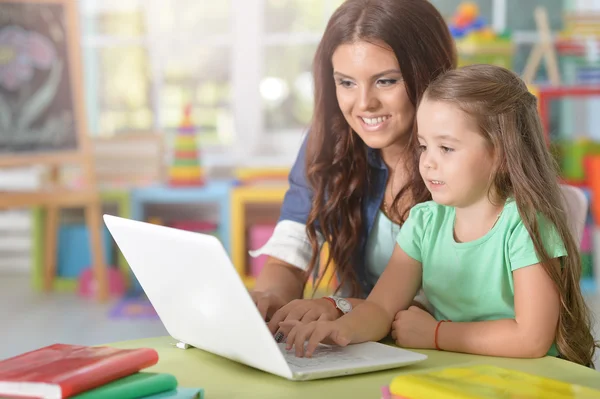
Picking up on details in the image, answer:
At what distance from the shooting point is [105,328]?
10.2ft

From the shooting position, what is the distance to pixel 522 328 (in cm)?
105

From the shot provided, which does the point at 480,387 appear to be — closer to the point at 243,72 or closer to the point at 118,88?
the point at 243,72

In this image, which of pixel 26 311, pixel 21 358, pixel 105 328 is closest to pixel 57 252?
pixel 26 311

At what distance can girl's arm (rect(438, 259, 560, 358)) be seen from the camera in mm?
1041

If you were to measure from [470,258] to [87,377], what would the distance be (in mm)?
574

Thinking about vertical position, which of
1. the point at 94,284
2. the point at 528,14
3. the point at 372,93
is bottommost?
the point at 94,284

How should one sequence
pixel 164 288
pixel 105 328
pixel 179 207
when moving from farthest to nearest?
pixel 179 207 < pixel 105 328 < pixel 164 288

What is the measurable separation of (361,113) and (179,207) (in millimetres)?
3025

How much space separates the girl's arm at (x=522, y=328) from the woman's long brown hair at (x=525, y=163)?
21mm

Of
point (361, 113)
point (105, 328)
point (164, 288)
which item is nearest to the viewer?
point (164, 288)

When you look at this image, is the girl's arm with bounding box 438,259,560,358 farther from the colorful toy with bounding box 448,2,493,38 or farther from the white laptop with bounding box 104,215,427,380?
the colorful toy with bounding box 448,2,493,38

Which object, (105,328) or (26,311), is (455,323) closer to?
(105,328)

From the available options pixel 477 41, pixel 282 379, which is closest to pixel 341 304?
pixel 282 379

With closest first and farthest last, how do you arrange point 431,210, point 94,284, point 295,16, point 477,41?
point 431,210
point 477,41
point 94,284
point 295,16
